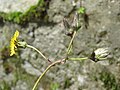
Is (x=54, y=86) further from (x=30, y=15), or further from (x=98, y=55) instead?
(x=98, y=55)

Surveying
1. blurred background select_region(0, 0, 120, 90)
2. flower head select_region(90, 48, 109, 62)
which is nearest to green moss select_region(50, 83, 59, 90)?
blurred background select_region(0, 0, 120, 90)

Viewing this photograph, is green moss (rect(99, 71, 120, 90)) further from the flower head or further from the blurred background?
the flower head

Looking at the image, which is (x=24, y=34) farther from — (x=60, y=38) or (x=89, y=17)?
(x=89, y=17)

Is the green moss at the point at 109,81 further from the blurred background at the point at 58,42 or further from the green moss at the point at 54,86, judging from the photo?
the green moss at the point at 54,86

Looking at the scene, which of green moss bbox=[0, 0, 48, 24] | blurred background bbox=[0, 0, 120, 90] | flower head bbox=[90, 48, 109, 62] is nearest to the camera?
flower head bbox=[90, 48, 109, 62]

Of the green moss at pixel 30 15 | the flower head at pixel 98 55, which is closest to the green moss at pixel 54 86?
the green moss at pixel 30 15

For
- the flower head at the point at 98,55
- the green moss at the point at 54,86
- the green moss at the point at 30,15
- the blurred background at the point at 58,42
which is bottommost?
the green moss at the point at 54,86

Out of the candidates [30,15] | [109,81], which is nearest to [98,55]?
[109,81]
